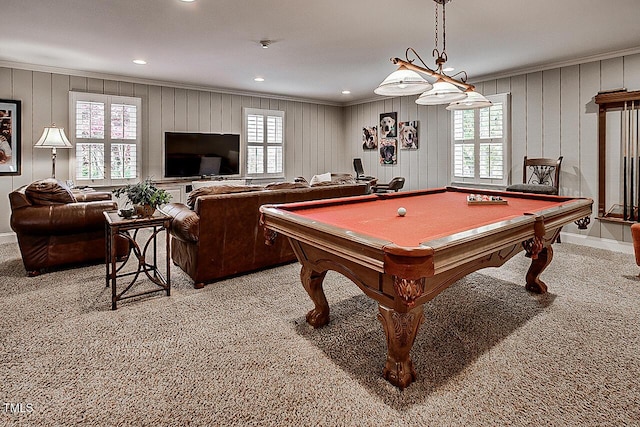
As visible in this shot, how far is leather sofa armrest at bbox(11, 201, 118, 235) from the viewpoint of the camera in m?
3.30

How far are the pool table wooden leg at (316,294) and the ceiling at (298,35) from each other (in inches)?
91.2

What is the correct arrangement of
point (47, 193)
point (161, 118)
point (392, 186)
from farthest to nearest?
point (392, 186)
point (161, 118)
point (47, 193)

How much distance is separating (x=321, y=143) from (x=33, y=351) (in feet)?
22.6

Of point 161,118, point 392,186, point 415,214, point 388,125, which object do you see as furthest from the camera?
point 388,125

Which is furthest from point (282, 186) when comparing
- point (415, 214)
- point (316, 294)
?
point (415, 214)

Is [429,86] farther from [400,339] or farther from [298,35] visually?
[298,35]

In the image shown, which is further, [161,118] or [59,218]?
[161,118]

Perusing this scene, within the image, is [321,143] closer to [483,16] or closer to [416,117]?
[416,117]

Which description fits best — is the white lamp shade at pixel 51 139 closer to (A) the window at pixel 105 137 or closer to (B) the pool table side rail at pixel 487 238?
(A) the window at pixel 105 137

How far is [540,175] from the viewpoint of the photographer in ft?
16.8

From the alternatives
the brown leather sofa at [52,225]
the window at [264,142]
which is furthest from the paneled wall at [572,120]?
the brown leather sofa at [52,225]

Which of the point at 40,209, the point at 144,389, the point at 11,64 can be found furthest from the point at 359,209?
the point at 11,64

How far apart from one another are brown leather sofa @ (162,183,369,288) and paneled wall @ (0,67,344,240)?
311 cm

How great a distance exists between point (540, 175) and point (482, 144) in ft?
3.47
